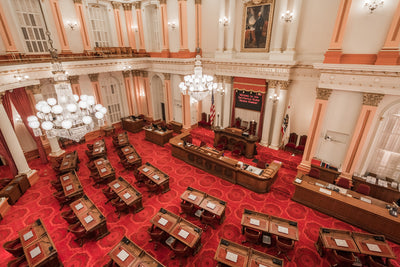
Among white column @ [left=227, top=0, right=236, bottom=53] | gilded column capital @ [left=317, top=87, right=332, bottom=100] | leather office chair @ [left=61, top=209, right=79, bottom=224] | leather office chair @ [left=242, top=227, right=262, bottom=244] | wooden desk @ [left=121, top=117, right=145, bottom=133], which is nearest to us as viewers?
leather office chair @ [left=242, top=227, right=262, bottom=244]

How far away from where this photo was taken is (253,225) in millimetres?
5676

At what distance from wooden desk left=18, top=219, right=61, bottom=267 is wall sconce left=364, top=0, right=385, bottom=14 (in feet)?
37.4

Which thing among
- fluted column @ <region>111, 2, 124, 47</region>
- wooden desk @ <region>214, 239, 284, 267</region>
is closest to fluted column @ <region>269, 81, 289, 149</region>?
wooden desk @ <region>214, 239, 284, 267</region>

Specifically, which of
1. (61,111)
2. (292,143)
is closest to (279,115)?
(292,143)

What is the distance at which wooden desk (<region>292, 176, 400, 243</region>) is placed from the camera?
5.96 m

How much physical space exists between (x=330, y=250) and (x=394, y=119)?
5.19 m

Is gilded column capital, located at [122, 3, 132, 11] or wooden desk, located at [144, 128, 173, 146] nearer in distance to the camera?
wooden desk, located at [144, 128, 173, 146]

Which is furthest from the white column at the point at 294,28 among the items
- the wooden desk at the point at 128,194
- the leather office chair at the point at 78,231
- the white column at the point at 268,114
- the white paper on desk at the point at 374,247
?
the leather office chair at the point at 78,231

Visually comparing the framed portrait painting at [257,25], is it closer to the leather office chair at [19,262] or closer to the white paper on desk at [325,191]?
the white paper on desk at [325,191]

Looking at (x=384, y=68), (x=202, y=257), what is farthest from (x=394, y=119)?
(x=202, y=257)

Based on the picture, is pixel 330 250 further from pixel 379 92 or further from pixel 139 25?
pixel 139 25

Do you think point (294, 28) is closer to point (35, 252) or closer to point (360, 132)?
point (360, 132)

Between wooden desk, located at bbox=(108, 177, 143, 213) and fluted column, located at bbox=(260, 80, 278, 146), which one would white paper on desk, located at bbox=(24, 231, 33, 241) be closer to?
wooden desk, located at bbox=(108, 177, 143, 213)

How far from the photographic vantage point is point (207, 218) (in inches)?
239
